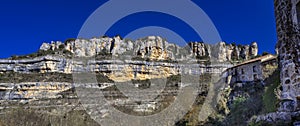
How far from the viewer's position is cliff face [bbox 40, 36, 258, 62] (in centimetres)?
5966

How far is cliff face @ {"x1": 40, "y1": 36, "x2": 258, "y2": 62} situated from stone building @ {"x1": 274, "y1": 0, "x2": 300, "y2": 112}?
55.0 m

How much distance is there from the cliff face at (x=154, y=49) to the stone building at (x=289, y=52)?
55015 mm

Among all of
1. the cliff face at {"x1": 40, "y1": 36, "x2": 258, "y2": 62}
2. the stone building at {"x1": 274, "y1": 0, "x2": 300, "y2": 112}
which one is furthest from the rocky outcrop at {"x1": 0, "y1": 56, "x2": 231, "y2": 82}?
the stone building at {"x1": 274, "y1": 0, "x2": 300, "y2": 112}

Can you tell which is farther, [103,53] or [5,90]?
[103,53]

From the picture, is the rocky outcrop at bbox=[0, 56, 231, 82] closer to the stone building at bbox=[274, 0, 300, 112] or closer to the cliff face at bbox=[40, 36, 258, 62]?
the cliff face at bbox=[40, 36, 258, 62]

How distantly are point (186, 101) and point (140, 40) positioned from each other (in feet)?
163

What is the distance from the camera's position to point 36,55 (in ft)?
195

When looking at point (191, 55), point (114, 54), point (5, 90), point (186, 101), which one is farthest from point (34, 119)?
point (191, 55)

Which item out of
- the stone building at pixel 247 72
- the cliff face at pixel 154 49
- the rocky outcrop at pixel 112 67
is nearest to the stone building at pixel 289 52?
the stone building at pixel 247 72

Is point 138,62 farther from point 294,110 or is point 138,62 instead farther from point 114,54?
point 294,110

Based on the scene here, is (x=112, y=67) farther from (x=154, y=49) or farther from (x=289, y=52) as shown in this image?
(x=289, y=52)

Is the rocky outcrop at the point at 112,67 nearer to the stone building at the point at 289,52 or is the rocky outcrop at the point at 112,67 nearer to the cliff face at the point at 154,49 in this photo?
the cliff face at the point at 154,49

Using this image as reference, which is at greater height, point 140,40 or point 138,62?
point 140,40

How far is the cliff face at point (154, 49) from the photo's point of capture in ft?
196
